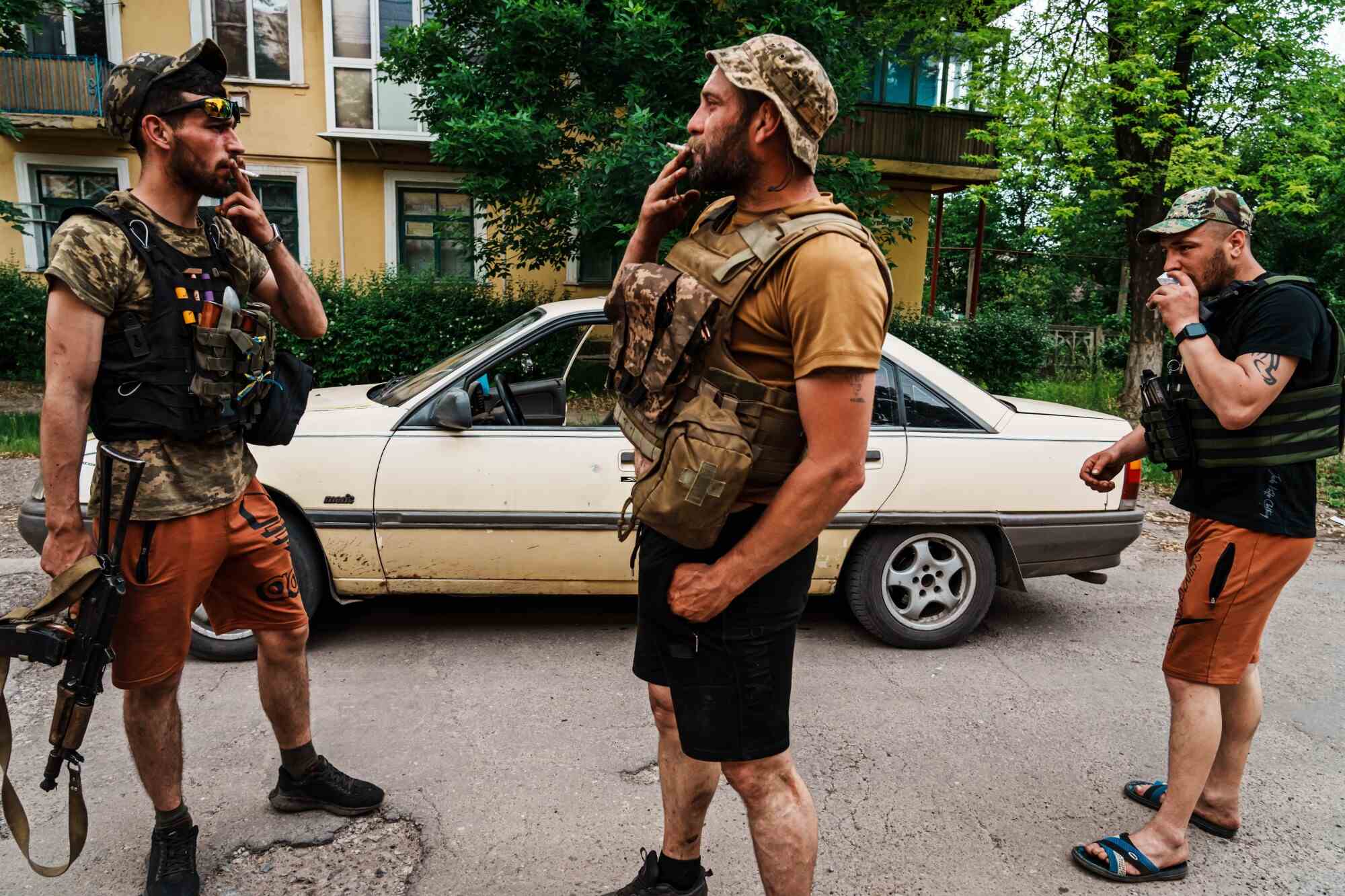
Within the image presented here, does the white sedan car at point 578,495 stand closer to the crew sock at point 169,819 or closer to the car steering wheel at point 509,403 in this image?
the car steering wheel at point 509,403

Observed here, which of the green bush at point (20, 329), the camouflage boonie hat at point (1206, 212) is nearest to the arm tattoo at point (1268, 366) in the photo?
the camouflage boonie hat at point (1206, 212)

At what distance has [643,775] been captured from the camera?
10.3 ft

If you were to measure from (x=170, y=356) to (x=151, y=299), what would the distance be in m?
0.15

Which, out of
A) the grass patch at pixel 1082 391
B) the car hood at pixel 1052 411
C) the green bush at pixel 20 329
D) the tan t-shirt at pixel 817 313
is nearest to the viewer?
the tan t-shirt at pixel 817 313

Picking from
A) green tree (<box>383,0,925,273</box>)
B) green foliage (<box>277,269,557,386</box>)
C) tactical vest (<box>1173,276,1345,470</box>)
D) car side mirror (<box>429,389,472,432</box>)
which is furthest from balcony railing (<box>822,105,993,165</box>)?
tactical vest (<box>1173,276,1345,470</box>)

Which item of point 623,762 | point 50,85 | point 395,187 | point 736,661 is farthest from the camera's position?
point 395,187

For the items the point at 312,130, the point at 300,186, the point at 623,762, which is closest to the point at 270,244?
the point at 623,762

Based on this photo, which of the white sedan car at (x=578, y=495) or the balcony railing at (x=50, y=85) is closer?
the white sedan car at (x=578, y=495)

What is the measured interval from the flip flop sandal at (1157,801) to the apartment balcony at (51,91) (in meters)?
16.6

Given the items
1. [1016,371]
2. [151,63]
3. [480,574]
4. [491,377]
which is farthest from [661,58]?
[1016,371]

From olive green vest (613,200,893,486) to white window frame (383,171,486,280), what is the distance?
14342mm

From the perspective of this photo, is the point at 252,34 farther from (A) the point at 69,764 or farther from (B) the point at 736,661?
(B) the point at 736,661

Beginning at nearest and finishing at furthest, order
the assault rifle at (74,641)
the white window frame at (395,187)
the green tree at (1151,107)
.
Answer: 1. the assault rifle at (74,641)
2. the green tree at (1151,107)
3. the white window frame at (395,187)

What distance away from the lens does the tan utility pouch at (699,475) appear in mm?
1780
